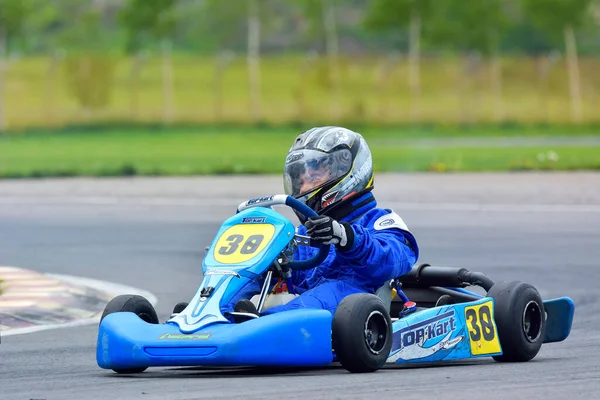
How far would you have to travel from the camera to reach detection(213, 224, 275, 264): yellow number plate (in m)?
6.62

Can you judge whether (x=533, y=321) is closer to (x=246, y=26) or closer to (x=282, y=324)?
(x=282, y=324)

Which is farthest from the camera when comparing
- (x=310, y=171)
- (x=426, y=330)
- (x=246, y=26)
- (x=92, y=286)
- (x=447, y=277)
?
(x=246, y=26)

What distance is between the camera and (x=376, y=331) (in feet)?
21.5

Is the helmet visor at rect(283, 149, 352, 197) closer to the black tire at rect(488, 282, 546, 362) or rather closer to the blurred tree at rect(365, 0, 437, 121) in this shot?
the black tire at rect(488, 282, 546, 362)

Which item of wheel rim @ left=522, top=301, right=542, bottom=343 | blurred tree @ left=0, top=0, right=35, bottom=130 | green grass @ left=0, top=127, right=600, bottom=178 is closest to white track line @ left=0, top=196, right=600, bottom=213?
green grass @ left=0, top=127, right=600, bottom=178

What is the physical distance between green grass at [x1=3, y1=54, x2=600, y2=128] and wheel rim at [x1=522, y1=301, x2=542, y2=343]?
4347 cm

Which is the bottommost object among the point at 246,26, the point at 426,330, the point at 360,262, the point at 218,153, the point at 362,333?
the point at 218,153

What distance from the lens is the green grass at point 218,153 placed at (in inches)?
1035

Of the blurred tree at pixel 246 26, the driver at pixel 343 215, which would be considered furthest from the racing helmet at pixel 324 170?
the blurred tree at pixel 246 26

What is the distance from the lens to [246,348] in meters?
6.20

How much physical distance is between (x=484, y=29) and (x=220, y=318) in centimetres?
4839

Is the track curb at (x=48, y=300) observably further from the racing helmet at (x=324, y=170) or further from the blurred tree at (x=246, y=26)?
the blurred tree at (x=246, y=26)

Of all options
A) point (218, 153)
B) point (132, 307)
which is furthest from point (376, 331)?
point (218, 153)

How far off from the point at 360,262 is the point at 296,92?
4746cm
